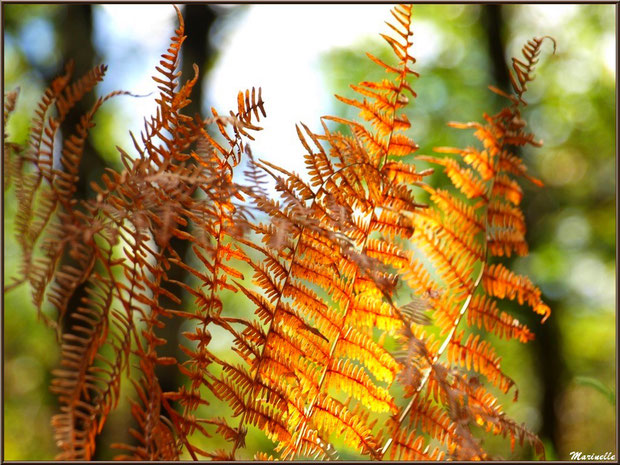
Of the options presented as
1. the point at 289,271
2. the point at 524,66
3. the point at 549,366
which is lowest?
the point at 549,366

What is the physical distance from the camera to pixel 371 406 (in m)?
0.58

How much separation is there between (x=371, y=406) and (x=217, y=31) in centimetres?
401

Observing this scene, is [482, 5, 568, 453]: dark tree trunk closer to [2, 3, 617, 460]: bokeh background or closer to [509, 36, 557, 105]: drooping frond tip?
[2, 3, 617, 460]: bokeh background

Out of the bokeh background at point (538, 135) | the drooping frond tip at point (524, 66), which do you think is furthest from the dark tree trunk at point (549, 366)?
the drooping frond tip at point (524, 66)

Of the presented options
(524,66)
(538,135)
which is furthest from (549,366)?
(524,66)

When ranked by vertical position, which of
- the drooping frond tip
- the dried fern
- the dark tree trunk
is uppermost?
the drooping frond tip

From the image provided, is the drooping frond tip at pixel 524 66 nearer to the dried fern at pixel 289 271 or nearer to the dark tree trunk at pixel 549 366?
the dried fern at pixel 289 271

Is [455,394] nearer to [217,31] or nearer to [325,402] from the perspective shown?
[325,402]

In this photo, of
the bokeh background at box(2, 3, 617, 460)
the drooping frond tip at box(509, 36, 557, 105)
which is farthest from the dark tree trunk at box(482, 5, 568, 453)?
the drooping frond tip at box(509, 36, 557, 105)

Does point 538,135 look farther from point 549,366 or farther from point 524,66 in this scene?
point 524,66

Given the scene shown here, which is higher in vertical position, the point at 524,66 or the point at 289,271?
the point at 524,66

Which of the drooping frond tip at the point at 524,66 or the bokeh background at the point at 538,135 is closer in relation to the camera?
the drooping frond tip at the point at 524,66

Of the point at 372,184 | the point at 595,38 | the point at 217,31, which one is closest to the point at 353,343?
the point at 372,184

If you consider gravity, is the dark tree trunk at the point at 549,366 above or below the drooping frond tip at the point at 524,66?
below
